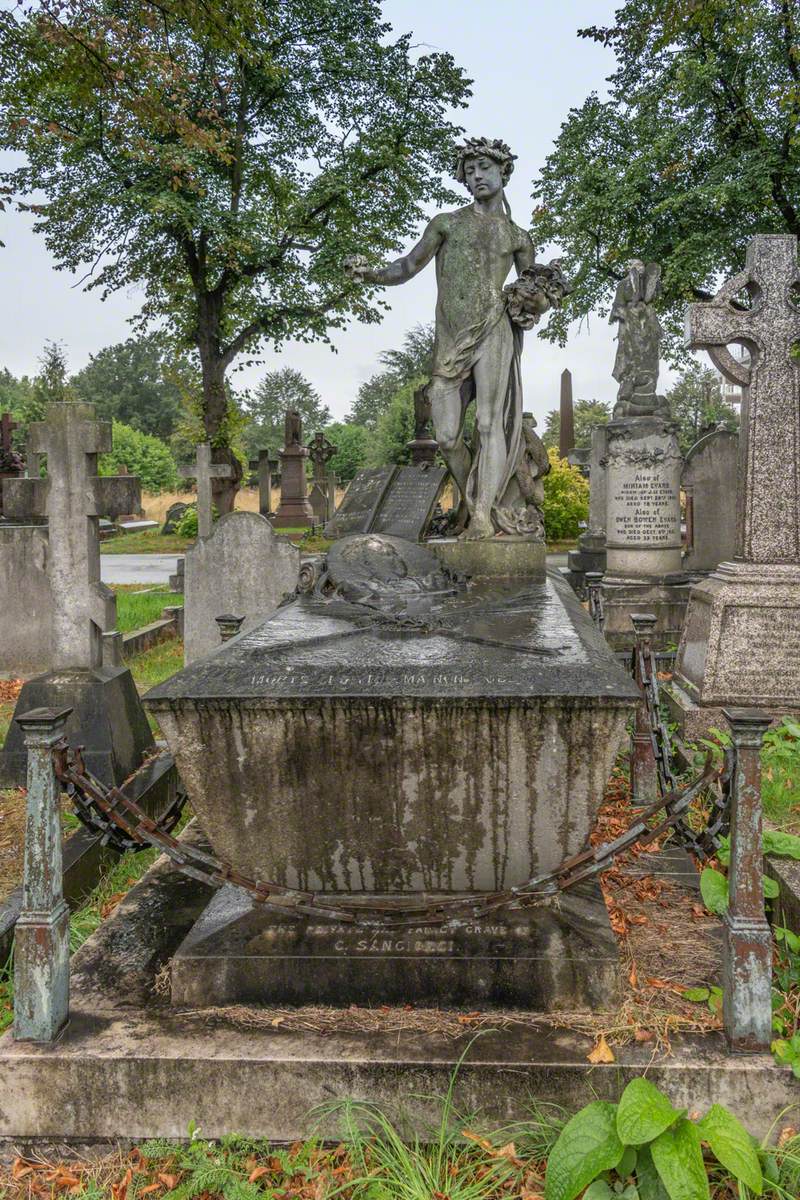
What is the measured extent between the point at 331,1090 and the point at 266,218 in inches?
769

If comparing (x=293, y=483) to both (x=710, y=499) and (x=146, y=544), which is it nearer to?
(x=146, y=544)

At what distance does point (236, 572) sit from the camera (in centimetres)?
810

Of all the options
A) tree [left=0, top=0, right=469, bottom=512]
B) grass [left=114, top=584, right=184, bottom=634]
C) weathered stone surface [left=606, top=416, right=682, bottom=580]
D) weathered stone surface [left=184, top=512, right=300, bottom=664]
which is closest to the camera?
weathered stone surface [left=184, top=512, right=300, bottom=664]

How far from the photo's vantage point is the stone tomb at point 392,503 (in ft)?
21.0

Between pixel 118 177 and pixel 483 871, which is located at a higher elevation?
pixel 118 177

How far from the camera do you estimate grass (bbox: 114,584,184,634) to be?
35.4 ft

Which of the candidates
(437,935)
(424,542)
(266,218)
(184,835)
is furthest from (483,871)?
(266,218)

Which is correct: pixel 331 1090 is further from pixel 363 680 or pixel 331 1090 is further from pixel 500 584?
pixel 500 584

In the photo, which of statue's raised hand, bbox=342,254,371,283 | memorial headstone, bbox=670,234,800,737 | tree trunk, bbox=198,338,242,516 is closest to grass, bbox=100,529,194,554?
tree trunk, bbox=198,338,242,516

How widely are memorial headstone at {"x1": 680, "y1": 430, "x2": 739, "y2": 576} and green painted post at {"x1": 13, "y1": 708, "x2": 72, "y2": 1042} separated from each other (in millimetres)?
9850

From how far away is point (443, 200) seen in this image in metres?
21.3

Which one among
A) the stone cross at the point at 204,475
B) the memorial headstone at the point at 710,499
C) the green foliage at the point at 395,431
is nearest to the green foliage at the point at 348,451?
the green foliage at the point at 395,431

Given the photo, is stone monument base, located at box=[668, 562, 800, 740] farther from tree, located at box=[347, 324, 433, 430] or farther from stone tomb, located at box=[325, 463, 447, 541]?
tree, located at box=[347, 324, 433, 430]

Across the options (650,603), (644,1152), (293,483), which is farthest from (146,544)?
(644,1152)
